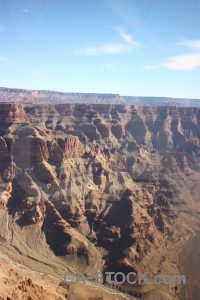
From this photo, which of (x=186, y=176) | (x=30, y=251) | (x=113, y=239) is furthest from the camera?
(x=186, y=176)

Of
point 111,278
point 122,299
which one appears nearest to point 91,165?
point 111,278

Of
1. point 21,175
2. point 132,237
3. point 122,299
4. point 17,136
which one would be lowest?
point 122,299

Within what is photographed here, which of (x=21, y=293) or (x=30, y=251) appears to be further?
(x=30, y=251)

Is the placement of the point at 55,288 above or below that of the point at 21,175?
below

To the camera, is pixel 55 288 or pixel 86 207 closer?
pixel 55 288

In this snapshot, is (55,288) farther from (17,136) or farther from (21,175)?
(17,136)

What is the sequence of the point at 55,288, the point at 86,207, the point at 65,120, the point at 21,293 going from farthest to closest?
the point at 65,120 → the point at 86,207 → the point at 55,288 → the point at 21,293

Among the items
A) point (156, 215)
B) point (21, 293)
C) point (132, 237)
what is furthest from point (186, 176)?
point (21, 293)

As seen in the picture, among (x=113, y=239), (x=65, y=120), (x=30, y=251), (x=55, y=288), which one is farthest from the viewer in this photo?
(x=65, y=120)

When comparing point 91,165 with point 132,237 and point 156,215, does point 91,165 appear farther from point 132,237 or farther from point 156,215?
point 132,237

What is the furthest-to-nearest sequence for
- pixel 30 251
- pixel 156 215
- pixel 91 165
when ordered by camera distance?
pixel 91 165 → pixel 156 215 → pixel 30 251
